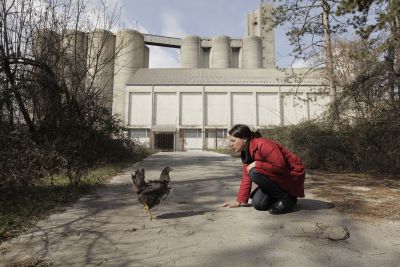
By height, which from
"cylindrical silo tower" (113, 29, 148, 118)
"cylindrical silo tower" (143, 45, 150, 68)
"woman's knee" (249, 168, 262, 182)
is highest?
"cylindrical silo tower" (143, 45, 150, 68)

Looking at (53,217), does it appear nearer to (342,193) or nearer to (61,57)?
(342,193)

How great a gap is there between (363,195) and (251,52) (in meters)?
51.8

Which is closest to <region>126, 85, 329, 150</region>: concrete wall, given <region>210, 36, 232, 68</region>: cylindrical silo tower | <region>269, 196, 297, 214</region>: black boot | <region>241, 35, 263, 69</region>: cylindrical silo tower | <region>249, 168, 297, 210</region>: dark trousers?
<region>241, 35, 263, 69</region>: cylindrical silo tower

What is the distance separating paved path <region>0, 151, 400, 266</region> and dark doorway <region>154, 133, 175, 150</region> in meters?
37.1

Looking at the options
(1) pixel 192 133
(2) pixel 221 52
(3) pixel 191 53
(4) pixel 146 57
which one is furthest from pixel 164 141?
(2) pixel 221 52

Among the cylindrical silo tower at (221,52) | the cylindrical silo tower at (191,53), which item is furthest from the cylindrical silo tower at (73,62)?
the cylindrical silo tower at (221,52)

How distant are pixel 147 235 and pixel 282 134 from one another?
11846 millimetres

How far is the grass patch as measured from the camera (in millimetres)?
4487

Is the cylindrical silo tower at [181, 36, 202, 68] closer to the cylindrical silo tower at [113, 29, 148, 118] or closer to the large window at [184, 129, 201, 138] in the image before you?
the cylindrical silo tower at [113, 29, 148, 118]

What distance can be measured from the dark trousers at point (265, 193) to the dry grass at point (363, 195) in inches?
40.2

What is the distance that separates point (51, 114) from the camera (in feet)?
30.4

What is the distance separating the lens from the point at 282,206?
4.58 m

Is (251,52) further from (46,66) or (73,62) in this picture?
(46,66)

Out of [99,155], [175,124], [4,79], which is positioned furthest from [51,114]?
[175,124]
